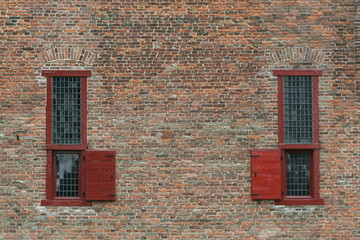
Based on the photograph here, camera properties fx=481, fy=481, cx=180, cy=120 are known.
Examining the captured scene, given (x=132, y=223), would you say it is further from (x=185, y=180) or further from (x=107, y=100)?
(x=107, y=100)

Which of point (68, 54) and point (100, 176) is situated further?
point (68, 54)

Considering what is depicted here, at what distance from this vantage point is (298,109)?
1079 cm

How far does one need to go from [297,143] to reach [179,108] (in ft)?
9.03

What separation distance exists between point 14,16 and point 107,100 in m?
2.82

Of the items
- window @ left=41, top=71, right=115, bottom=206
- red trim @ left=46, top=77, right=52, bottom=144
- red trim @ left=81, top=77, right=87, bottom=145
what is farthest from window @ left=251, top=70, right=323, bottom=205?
red trim @ left=46, top=77, right=52, bottom=144

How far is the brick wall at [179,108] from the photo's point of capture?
34.9ft

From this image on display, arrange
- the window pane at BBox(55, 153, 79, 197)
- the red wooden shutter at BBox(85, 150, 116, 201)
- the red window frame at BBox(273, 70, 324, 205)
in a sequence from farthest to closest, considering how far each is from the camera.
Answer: the window pane at BBox(55, 153, 79, 197)
the red window frame at BBox(273, 70, 324, 205)
the red wooden shutter at BBox(85, 150, 116, 201)

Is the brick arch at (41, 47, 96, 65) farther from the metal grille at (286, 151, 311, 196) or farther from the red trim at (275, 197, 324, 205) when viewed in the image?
the red trim at (275, 197, 324, 205)

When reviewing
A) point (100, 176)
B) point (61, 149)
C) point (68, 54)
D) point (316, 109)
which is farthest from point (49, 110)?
point (316, 109)

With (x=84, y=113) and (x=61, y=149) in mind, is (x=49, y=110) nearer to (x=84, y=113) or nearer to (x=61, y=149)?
(x=84, y=113)

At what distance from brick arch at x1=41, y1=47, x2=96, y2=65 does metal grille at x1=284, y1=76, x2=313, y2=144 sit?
175 inches

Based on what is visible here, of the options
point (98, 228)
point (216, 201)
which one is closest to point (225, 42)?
point (216, 201)

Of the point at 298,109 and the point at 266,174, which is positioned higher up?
the point at 298,109

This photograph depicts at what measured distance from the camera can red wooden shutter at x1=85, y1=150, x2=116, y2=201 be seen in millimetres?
10547
